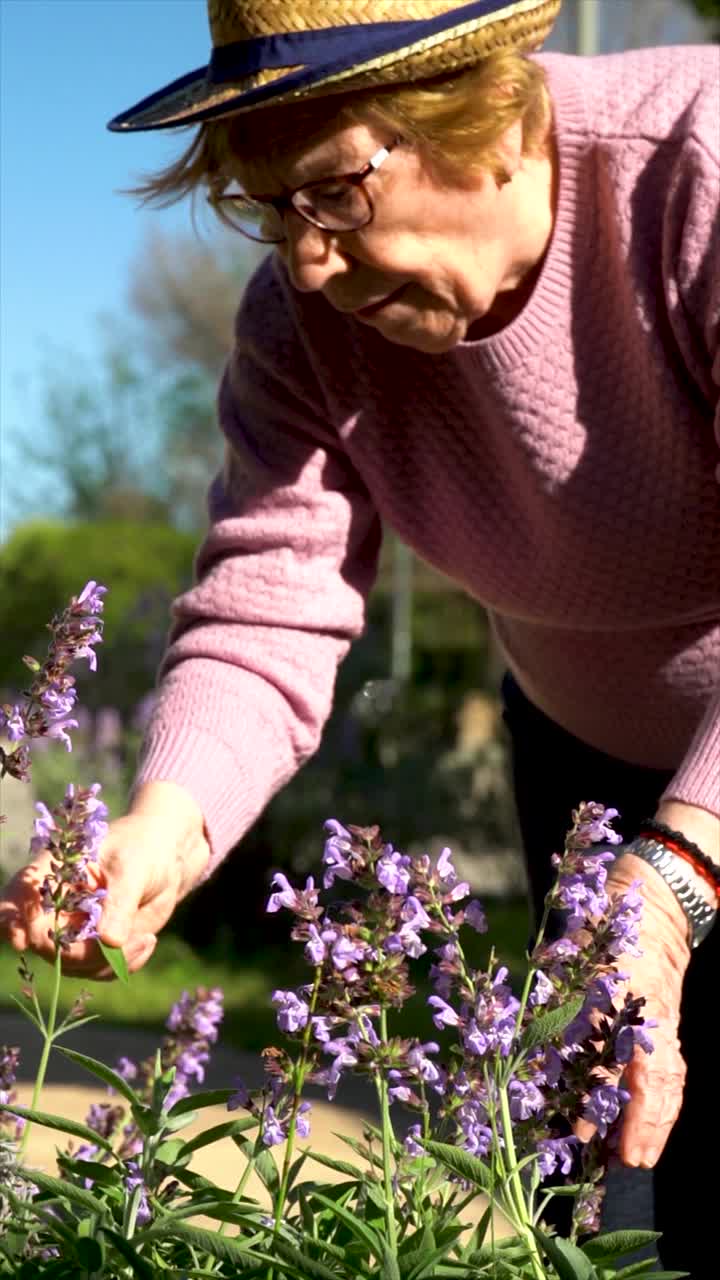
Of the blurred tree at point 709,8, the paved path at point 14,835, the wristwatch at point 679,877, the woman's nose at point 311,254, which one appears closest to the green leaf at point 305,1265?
the wristwatch at point 679,877

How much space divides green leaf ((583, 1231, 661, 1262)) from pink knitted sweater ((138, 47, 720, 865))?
883mm

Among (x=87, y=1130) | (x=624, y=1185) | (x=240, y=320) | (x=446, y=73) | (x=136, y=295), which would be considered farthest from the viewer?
(x=136, y=295)

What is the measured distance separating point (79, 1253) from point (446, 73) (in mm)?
1309

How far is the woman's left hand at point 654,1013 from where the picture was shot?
1.45m

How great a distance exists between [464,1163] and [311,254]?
1.11 metres

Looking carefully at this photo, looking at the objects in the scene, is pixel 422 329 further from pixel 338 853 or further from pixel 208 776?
pixel 338 853

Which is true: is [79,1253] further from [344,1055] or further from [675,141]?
[675,141]

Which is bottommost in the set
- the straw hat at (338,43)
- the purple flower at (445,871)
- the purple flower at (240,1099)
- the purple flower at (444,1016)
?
the purple flower at (240,1099)

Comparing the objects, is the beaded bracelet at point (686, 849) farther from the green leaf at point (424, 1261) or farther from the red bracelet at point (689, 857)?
the green leaf at point (424, 1261)

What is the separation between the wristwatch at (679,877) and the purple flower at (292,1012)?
46cm

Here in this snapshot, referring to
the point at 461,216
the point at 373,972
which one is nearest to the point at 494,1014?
the point at 373,972

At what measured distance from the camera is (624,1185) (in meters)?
3.47

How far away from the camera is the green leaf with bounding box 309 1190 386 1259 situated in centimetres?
134

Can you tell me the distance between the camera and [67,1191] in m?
1.40
